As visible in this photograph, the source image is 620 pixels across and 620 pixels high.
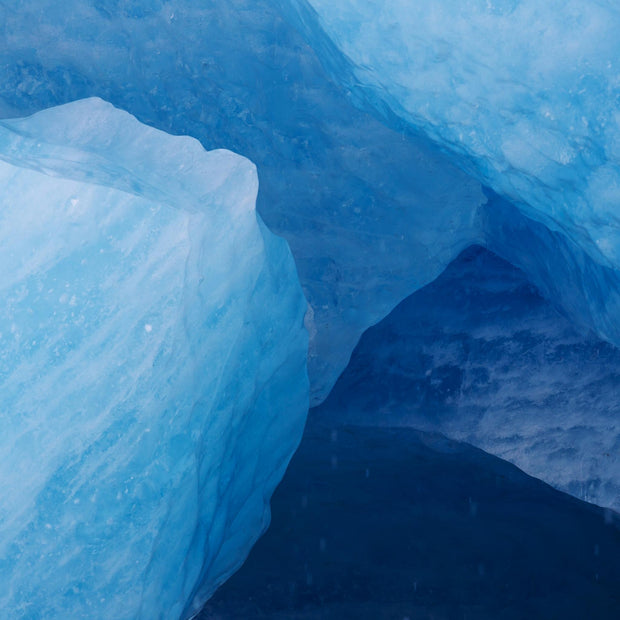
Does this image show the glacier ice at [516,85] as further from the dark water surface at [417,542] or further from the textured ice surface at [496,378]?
the dark water surface at [417,542]

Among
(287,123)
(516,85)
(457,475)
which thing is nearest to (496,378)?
(457,475)

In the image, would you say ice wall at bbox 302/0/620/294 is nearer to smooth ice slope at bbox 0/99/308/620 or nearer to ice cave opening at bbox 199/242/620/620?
smooth ice slope at bbox 0/99/308/620

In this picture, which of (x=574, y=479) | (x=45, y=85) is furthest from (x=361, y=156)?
(x=574, y=479)

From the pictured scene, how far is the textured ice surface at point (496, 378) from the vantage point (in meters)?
2.46

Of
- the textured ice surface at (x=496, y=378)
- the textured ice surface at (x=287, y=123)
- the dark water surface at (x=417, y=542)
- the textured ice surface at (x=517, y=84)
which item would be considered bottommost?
the dark water surface at (x=417, y=542)

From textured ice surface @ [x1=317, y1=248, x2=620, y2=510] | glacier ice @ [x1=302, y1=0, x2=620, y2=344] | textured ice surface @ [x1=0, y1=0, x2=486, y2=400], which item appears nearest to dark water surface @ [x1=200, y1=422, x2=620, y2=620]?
textured ice surface @ [x1=317, y1=248, x2=620, y2=510]

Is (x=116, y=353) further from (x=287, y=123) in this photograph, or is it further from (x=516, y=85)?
(x=287, y=123)

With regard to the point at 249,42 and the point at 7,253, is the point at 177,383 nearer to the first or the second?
the point at 7,253

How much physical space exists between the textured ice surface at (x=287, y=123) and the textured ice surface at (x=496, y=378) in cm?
25

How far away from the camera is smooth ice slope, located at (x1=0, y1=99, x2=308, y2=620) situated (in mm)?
1281

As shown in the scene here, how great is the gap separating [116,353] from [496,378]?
1625 millimetres

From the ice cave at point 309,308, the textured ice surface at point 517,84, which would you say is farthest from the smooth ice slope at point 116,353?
the textured ice surface at point 517,84

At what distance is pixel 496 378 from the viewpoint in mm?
2570

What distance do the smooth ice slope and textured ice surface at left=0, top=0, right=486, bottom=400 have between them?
0.50 m
